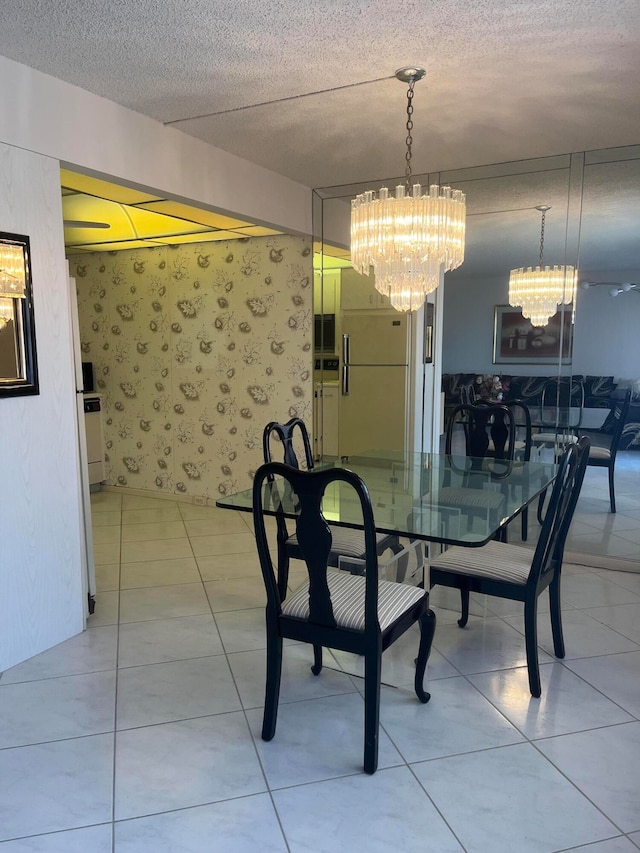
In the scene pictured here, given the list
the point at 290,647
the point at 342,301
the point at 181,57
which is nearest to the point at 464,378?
the point at 342,301

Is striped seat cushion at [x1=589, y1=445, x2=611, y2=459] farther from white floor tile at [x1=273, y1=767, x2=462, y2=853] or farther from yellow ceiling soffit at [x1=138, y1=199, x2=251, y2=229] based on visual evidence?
yellow ceiling soffit at [x1=138, y1=199, x2=251, y2=229]

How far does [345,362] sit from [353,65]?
7.36 ft

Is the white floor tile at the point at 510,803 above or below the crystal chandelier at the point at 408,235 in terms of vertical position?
below

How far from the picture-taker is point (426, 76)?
256 cm

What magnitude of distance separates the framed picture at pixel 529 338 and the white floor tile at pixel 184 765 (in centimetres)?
260

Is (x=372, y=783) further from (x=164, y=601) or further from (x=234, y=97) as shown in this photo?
(x=234, y=97)

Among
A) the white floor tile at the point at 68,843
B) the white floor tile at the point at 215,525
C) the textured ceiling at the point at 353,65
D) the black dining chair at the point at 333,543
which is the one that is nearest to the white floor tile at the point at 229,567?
the white floor tile at the point at 215,525

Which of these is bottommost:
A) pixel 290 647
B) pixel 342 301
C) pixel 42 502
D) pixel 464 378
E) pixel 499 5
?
pixel 290 647

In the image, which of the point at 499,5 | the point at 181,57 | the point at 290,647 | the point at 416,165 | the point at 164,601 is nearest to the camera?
the point at 499,5

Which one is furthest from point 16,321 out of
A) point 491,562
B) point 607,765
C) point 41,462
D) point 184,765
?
point 607,765

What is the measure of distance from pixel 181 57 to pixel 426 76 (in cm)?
98

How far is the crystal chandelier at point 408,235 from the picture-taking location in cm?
250

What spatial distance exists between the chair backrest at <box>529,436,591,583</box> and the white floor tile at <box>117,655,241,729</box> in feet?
4.16

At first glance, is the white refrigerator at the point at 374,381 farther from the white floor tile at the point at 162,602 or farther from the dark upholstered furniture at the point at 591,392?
the white floor tile at the point at 162,602
